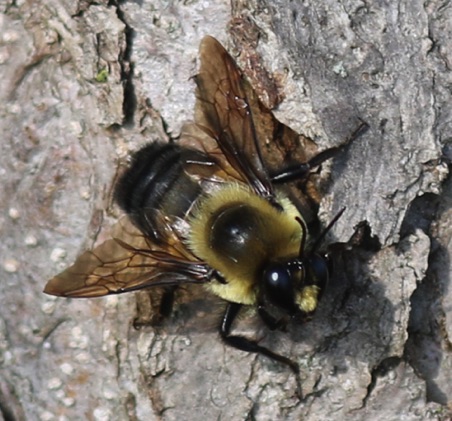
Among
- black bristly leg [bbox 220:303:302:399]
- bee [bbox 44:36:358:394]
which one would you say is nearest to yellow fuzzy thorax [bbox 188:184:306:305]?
bee [bbox 44:36:358:394]

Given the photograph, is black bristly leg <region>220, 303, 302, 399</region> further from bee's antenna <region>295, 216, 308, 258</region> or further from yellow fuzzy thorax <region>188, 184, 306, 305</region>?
bee's antenna <region>295, 216, 308, 258</region>

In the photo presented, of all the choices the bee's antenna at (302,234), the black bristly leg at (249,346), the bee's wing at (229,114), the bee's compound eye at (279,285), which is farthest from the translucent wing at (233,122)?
the black bristly leg at (249,346)

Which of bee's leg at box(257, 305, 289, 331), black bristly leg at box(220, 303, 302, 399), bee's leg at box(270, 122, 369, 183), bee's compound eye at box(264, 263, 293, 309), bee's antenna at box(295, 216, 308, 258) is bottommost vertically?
black bristly leg at box(220, 303, 302, 399)

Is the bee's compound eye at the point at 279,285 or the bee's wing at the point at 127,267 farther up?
the bee's compound eye at the point at 279,285

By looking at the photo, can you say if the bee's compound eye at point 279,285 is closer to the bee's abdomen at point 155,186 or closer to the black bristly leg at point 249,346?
the black bristly leg at point 249,346

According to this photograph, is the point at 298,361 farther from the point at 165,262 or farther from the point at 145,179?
the point at 145,179

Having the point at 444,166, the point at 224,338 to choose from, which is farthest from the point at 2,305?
the point at 444,166
